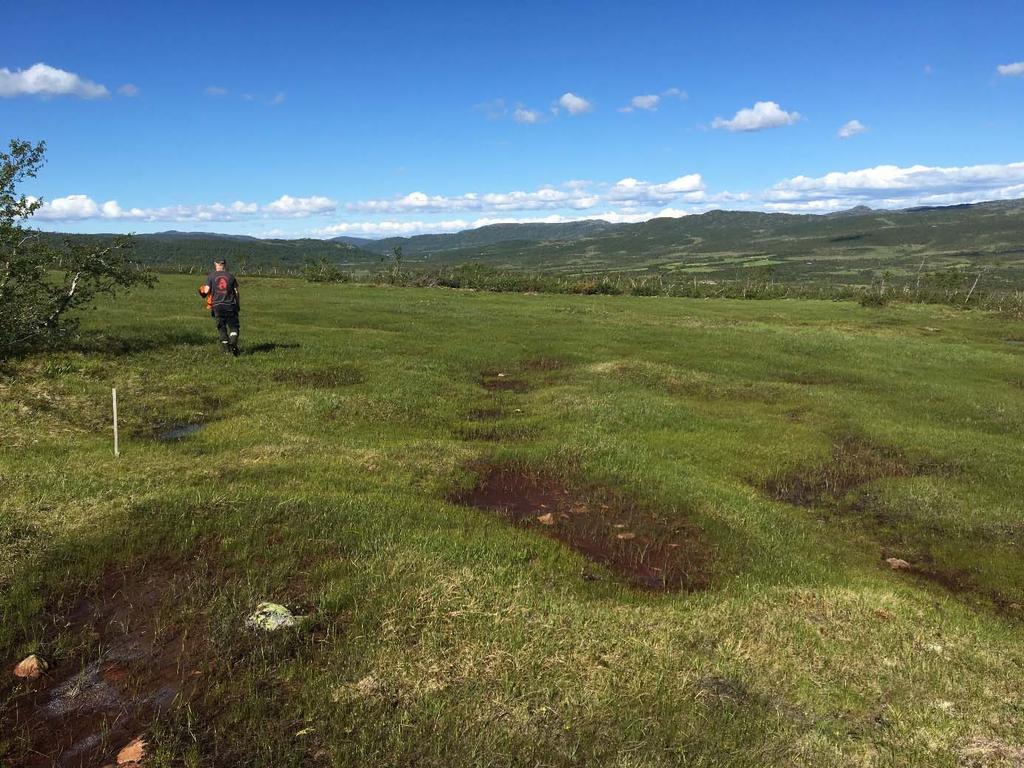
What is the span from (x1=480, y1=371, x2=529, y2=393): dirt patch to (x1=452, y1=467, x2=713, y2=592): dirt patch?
9239 mm

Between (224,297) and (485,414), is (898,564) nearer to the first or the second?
(485,414)

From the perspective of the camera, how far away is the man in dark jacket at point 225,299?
21.3 m

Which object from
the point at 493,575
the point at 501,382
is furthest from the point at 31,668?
the point at 501,382

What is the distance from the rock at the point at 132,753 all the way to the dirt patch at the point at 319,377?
15.7m

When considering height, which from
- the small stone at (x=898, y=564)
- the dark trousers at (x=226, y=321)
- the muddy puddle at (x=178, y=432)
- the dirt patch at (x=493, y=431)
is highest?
the dark trousers at (x=226, y=321)

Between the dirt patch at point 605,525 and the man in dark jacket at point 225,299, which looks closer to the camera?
the dirt patch at point 605,525

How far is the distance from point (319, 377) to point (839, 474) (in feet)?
53.0

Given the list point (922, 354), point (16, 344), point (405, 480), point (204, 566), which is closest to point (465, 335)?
point (16, 344)

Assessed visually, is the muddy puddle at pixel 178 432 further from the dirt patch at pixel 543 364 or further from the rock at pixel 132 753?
the dirt patch at pixel 543 364

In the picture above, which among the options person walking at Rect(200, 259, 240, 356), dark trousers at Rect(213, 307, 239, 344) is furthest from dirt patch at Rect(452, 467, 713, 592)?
dark trousers at Rect(213, 307, 239, 344)

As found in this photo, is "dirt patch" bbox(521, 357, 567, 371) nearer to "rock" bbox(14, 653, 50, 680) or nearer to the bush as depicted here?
the bush

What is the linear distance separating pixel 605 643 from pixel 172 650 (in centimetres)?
448

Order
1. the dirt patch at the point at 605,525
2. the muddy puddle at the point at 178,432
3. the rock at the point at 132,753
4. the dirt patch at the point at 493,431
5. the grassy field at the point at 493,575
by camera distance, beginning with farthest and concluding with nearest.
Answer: the dirt patch at the point at 493,431, the muddy puddle at the point at 178,432, the dirt patch at the point at 605,525, the grassy field at the point at 493,575, the rock at the point at 132,753

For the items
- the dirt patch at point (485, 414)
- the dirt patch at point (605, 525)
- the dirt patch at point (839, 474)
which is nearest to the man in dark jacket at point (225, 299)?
the dirt patch at point (485, 414)
